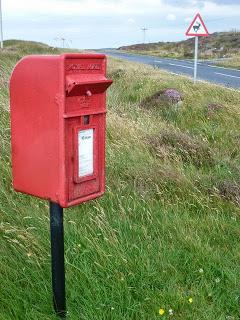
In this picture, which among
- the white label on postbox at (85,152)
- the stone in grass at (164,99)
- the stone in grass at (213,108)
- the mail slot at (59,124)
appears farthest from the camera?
the stone in grass at (164,99)

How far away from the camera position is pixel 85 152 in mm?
2467

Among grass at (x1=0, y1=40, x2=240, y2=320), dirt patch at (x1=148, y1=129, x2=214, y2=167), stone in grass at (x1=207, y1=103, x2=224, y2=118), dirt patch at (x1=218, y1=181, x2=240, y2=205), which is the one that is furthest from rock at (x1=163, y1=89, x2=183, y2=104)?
dirt patch at (x1=218, y1=181, x2=240, y2=205)

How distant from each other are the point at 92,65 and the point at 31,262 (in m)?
1.33

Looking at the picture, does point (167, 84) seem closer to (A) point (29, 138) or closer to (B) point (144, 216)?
(B) point (144, 216)

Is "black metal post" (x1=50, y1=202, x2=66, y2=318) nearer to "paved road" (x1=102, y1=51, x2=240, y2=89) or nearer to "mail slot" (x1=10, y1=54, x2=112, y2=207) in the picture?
"mail slot" (x1=10, y1=54, x2=112, y2=207)

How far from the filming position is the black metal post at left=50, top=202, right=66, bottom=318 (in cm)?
250

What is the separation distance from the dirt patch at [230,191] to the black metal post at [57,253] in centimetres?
204

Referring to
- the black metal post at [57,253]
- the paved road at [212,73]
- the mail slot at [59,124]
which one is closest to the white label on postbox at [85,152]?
the mail slot at [59,124]

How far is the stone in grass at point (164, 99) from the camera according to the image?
9172 millimetres

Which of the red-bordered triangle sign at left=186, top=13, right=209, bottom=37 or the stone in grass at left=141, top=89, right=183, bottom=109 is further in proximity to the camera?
the red-bordered triangle sign at left=186, top=13, right=209, bottom=37

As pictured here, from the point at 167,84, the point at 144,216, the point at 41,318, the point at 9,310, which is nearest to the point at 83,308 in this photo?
the point at 41,318

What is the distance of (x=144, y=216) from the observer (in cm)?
378

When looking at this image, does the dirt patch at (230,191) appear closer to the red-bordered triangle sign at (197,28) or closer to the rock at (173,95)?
the rock at (173,95)

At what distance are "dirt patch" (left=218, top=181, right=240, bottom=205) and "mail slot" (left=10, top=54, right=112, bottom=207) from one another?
1965mm
